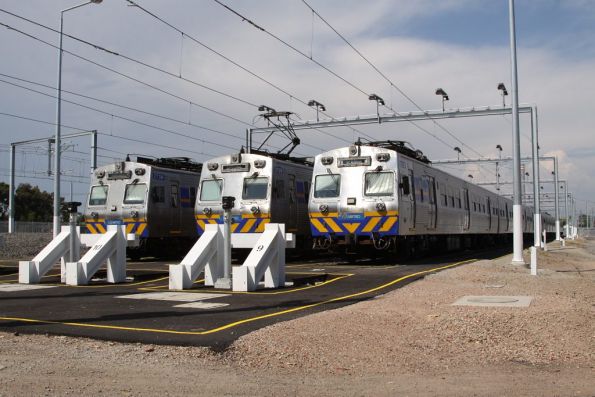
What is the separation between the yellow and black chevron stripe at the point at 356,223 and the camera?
1783 cm

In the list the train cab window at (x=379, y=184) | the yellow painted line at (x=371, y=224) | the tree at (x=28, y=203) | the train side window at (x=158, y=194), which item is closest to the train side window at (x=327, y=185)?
the train cab window at (x=379, y=184)

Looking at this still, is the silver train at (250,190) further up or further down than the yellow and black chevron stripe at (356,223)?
further up

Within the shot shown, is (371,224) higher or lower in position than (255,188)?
→ lower

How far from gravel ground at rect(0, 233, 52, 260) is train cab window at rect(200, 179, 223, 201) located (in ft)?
33.3

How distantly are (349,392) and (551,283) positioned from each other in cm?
976

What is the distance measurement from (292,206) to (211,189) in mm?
2825

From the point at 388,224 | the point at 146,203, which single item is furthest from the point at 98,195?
the point at 388,224

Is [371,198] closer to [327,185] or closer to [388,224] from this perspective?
[388,224]

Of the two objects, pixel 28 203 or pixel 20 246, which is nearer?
pixel 20 246

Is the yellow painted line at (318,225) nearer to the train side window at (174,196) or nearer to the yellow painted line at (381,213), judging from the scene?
the yellow painted line at (381,213)

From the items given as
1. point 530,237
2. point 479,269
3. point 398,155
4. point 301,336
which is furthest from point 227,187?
point 530,237

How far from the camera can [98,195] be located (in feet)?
73.5

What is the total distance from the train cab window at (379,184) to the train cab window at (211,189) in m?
5.04

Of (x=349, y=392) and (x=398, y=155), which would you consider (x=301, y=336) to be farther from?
(x=398, y=155)
